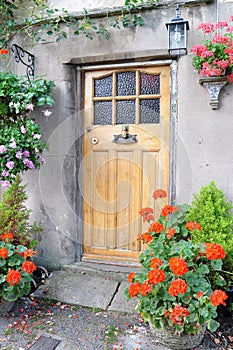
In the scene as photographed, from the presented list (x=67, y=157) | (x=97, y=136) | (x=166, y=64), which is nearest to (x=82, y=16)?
(x=166, y=64)

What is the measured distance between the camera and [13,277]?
213 cm

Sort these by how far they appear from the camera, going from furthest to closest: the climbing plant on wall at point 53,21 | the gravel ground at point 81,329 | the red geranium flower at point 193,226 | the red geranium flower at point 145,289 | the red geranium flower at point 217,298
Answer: the climbing plant on wall at point 53,21 < the red geranium flower at point 193,226 < the gravel ground at point 81,329 < the red geranium flower at point 145,289 < the red geranium flower at point 217,298

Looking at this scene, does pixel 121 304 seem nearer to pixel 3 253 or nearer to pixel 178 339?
pixel 178 339

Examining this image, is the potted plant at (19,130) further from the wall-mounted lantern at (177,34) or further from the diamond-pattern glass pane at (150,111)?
the wall-mounted lantern at (177,34)

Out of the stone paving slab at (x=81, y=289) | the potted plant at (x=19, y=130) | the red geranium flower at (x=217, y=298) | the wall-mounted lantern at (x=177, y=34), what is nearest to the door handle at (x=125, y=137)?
the potted plant at (x=19, y=130)

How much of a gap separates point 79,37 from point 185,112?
4.28 feet

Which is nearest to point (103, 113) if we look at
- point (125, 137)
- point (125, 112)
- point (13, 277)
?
point (125, 112)

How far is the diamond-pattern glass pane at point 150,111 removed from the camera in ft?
9.67

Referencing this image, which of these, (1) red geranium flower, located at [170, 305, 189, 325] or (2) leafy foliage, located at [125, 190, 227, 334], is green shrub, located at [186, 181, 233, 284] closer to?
(2) leafy foliage, located at [125, 190, 227, 334]

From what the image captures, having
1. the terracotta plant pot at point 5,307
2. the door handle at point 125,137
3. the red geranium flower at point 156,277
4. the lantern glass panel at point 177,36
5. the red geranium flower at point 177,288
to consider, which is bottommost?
the terracotta plant pot at point 5,307

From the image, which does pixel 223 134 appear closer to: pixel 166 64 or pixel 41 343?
pixel 166 64

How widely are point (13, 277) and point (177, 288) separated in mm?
1138

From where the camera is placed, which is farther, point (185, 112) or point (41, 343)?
point (185, 112)

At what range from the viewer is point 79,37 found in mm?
3014
